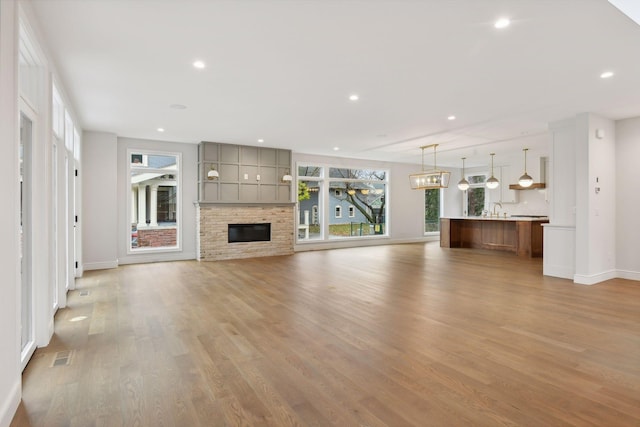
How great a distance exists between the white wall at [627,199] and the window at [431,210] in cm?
674

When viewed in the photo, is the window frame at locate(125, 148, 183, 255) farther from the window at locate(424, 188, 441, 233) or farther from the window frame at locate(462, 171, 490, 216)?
the window frame at locate(462, 171, 490, 216)

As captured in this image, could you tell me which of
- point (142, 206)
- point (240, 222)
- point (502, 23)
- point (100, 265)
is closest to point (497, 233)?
point (240, 222)

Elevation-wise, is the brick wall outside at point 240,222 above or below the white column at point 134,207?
below

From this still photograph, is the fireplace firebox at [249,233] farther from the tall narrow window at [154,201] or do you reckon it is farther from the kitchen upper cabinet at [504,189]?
the kitchen upper cabinet at [504,189]

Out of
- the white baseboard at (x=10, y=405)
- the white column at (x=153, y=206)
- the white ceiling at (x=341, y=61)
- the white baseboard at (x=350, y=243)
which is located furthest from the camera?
the white baseboard at (x=350, y=243)

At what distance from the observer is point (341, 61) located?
370cm

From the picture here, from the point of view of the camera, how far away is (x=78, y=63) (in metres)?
3.78

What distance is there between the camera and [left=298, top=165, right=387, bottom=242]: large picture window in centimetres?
1027

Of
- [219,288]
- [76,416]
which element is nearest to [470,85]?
[219,288]

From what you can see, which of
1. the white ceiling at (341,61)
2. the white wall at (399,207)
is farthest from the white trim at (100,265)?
the white wall at (399,207)

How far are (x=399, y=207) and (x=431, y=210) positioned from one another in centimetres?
175

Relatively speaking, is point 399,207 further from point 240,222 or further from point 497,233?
point 240,222

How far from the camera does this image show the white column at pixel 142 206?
792 cm

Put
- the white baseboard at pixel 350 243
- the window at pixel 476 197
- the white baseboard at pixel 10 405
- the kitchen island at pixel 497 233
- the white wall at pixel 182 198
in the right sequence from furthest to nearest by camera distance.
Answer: the window at pixel 476 197 < the white baseboard at pixel 350 243 < the kitchen island at pixel 497 233 < the white wall at pixel 182 198 < the white baseboard at pixel 10 405
